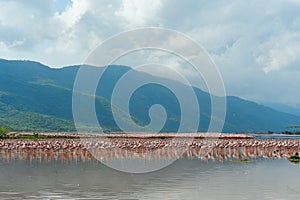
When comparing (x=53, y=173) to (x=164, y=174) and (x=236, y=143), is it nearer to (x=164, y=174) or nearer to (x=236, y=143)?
(x=164, y=174)

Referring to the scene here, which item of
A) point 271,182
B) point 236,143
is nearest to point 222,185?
point 271,182

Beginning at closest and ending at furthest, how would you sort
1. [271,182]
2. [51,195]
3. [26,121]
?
[51,195], [271,182], [26,121]

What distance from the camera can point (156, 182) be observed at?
2223 centimetres

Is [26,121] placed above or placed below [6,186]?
above

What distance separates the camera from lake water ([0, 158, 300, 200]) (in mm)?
18328

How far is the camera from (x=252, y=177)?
77.9 ft

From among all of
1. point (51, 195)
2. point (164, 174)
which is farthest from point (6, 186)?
point (164, 174)

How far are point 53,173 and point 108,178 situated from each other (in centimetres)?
427

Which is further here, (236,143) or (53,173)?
(236,143)

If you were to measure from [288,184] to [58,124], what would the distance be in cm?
14699

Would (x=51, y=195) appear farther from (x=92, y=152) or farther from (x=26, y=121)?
(x=26, y=121)

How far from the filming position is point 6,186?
20750 mm

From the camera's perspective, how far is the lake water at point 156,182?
1833cm

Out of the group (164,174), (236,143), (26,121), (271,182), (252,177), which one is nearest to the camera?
(271,182)
